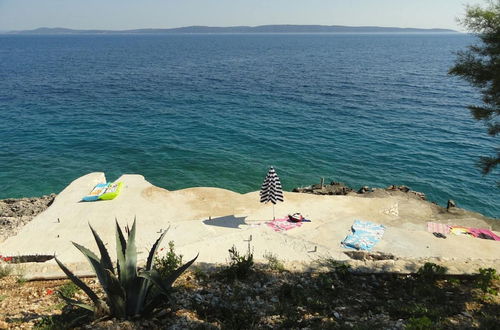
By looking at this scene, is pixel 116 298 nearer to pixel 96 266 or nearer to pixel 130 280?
pixel 130 280

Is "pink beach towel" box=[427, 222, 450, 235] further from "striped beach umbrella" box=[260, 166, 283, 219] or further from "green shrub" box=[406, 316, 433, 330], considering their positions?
"green shrub" box=[406, 316, 433, 330]

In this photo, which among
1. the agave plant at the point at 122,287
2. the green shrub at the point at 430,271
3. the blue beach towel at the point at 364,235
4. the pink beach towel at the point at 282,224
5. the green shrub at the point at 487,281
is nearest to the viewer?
the agave plant at the point at 122,287

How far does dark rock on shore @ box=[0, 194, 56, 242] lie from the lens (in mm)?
20886

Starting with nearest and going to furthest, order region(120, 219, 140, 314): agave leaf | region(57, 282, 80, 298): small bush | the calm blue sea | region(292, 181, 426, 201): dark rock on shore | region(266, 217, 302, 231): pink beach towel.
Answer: region(120, 219, 140, 314): agave leaf
region(57, 282, 80, 298): small bush
region(266, 217, 302, 231): pink beach towel
region(292, 181, 426, 201): dark rock on shore
the calm blue sea

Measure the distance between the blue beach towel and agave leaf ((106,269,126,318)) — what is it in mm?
13836

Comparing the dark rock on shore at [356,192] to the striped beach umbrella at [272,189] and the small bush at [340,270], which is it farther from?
the small bush at [340,270]

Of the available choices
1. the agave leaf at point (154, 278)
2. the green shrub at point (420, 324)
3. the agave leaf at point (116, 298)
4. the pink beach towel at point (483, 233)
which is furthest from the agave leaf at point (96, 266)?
the pink beach towel at point (483, 233)

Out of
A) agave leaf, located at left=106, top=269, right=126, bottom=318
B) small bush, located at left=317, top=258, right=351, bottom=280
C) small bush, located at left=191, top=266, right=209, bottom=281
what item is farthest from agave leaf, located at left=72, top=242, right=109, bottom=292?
small bush, located at left=317, top=258, right=351, bottom=280

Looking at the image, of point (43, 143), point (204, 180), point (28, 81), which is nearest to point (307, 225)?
point (204, 180)

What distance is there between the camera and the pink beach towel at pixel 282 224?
20188mm

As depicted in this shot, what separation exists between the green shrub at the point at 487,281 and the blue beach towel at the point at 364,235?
830cm

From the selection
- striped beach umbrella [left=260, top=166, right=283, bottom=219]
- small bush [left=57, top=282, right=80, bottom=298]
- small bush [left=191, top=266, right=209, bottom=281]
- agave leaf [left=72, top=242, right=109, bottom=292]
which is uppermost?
agave leaf [left=72, top=242, right=109, bottom=292]

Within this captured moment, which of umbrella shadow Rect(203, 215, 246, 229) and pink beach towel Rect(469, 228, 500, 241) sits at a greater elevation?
umbrella shadow Rect(203, 215, 246, 229)

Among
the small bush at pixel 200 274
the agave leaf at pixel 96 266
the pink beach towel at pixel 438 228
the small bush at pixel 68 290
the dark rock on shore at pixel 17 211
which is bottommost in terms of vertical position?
the dark rock on shore at pixel 17 211
